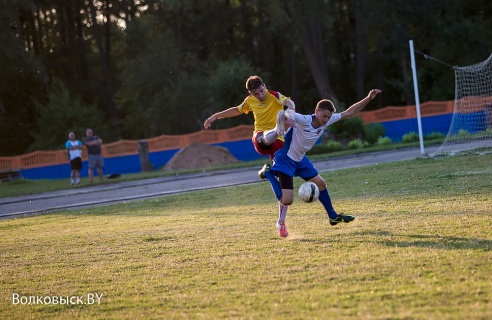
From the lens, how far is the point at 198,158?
108 feet

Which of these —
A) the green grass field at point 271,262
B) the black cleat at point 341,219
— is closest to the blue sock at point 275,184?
the green grass field at point 271,262

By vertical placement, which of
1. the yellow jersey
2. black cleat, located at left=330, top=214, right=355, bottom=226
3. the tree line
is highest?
the tree line

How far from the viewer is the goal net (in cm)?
2353

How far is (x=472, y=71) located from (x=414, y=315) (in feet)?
66.9

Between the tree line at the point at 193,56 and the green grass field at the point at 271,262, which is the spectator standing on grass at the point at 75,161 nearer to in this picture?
the green grass field at the point at 271,262

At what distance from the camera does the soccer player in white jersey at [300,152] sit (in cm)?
945

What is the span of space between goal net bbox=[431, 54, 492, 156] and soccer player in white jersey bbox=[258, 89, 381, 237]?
12.7m

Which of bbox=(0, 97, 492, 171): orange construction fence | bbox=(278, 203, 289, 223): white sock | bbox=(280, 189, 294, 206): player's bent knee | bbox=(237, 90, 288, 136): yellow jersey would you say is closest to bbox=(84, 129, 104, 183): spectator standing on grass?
bbox=(0, 97, 492, 171): orange construction fence

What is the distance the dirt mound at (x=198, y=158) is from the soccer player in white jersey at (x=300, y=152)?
22533mm

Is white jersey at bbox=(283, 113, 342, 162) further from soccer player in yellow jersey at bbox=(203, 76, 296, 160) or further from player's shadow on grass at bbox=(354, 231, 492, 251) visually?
player's shadow on grass at bbox=(354, 231, 492, 251)

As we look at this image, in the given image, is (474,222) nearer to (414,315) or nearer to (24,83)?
(414,315)

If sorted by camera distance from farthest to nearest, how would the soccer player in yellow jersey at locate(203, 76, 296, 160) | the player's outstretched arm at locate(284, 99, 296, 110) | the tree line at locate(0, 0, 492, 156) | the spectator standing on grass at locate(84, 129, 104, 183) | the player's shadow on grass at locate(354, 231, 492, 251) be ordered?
the tree line at locate(0, 0, 492, 156) < the spectator standing on grass at locate(84, 129, 104, 183) < the soccer player in yellow jersey at locate(203, 76, 296, 160) < the player's outstretched arm at locate(284, 99, 296, 110) < the player's shadow on grass at locate(354, 231, 492, 251)

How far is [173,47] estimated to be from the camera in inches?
2068

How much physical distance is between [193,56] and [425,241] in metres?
47.5
